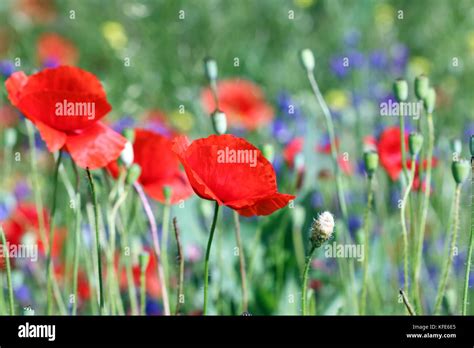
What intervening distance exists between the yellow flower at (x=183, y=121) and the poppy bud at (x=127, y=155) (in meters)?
0.90

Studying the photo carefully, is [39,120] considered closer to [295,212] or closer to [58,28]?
[295,212]

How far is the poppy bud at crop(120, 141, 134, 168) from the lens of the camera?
86cm

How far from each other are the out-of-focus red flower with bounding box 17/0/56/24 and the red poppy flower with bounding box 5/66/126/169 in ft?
6.08

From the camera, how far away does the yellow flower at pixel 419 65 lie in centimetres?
205

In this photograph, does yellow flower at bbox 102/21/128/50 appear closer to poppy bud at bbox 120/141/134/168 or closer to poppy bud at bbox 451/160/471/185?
poppy bud at bbox 120/141/134/168

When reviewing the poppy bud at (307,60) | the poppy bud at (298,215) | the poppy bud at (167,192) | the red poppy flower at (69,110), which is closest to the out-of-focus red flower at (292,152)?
the poppy bud at (298,215)

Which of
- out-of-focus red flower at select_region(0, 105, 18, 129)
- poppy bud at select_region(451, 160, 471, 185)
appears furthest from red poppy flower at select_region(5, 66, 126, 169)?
out-of-focus red flower at select_region(0, 105, 18, 129)

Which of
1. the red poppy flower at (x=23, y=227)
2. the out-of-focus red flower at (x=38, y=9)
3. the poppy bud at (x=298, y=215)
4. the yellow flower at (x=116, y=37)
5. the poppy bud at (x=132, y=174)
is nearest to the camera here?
the poppy bud at (x=132, y=174)

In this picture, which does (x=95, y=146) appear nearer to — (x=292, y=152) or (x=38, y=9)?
(x=292, y=152)

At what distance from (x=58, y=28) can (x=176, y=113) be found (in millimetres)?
971

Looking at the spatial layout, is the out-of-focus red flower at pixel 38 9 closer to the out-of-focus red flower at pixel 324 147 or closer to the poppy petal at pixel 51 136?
the out-of-focus red flower at pixel 324 147

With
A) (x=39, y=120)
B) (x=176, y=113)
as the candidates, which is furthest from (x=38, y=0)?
(x=39, y=120)

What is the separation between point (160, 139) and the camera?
37.0 inches

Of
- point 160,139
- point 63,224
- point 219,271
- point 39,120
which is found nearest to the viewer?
point 39,120
